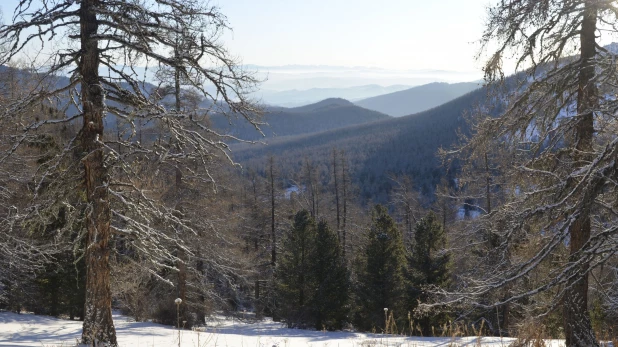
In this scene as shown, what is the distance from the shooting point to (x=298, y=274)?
68.8ft

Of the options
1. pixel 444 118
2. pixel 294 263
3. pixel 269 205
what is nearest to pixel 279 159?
pixel 444 118

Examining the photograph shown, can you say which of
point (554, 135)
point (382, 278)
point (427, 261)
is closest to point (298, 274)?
point (382, 278)

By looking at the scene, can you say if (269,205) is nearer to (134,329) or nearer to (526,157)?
(134,329)

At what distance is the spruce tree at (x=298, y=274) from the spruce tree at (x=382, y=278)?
2550mm

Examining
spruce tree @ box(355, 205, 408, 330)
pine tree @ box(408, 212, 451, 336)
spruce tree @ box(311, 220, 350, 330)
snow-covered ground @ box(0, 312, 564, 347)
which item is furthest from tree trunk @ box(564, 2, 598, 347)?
spruce tree @ box(311, 220, 350, 330)

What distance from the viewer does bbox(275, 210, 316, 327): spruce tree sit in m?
20.8

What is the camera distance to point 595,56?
6828 mm

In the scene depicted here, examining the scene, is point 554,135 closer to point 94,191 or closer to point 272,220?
point 94,191

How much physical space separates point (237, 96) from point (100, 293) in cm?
345

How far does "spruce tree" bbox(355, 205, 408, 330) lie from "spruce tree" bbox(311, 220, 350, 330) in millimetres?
993

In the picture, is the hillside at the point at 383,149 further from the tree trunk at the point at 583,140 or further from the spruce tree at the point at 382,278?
the tree trunk at the point at 583,140

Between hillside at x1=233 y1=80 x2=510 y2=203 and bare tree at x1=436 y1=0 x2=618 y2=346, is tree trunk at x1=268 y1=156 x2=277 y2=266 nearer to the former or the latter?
bare tree at x1=436 y1=0 x2=618 y2=346

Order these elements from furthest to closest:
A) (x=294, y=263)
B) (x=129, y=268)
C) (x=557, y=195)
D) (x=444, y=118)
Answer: (x=444, y=118), (x=294, y=263), (x=129, y=268), (x=557, y=195)

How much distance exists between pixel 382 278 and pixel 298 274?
3.86m
